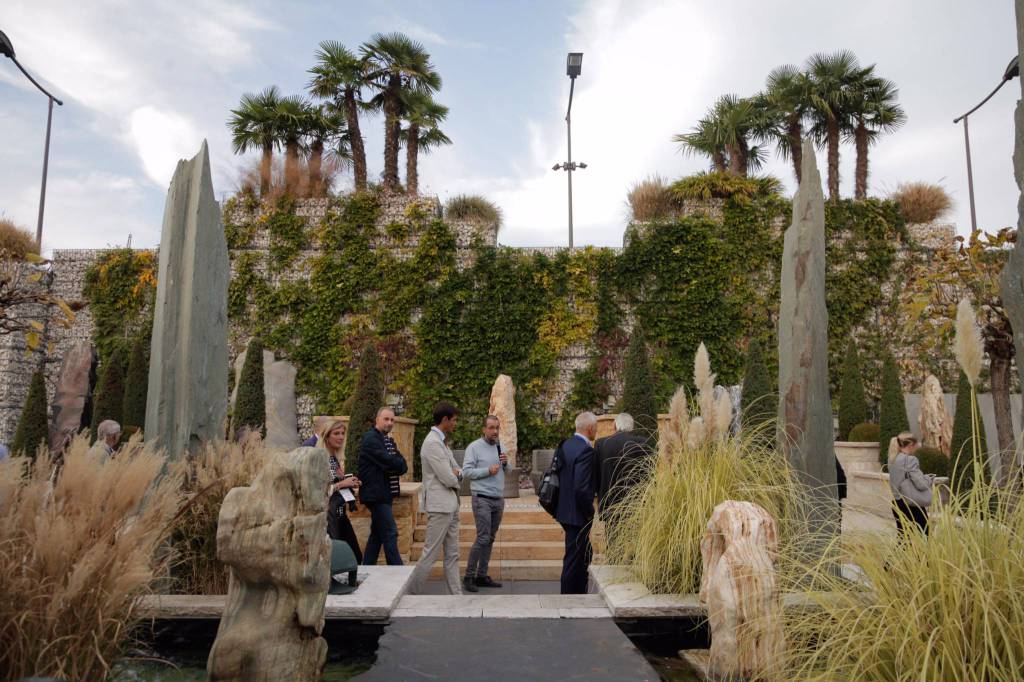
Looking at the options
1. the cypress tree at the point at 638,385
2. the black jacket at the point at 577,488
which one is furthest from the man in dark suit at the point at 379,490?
the cypress tree at the point at 638,385

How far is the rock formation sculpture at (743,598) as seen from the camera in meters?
2.84

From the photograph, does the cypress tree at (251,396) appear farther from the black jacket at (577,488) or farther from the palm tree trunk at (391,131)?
the black jacket at (577,488)

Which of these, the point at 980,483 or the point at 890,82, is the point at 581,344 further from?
the point at 980,483

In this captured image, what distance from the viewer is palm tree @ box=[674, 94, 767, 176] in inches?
634

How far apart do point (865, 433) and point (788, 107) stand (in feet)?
27.8

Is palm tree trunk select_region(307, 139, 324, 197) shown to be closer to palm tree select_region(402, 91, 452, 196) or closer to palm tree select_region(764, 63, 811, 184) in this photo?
palm tree select_region(402, 91, 452, 196)

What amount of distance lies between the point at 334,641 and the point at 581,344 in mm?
11604

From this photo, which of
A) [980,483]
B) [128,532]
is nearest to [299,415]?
[128,532]

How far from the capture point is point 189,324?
16.4ft

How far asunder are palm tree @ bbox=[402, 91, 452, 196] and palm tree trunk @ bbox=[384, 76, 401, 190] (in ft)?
0.97

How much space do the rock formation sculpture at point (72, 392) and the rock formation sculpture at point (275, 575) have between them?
12490 millimetres

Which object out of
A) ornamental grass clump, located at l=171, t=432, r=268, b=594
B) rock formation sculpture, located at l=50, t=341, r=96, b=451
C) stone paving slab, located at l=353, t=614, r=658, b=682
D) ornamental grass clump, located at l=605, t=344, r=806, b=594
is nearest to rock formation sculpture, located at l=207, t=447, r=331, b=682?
stone paving slab, located at l=353, t=614, r=658, b=682

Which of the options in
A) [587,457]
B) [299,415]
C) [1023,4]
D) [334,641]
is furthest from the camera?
[299,415]

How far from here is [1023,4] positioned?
236cm
